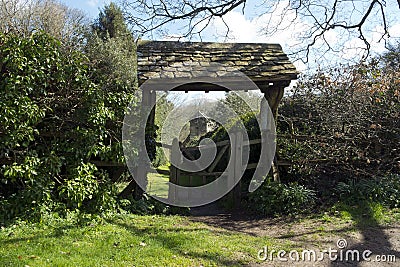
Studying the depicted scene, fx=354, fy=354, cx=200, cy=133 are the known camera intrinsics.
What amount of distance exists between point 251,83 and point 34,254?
16.2ft

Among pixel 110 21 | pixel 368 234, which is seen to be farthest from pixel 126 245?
pixel 110 21

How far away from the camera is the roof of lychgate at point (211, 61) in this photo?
268 inches

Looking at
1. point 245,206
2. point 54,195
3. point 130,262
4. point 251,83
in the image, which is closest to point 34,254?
point 130,262

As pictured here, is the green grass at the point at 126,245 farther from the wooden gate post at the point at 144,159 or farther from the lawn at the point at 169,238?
the wooden gate post at the point at 144,159

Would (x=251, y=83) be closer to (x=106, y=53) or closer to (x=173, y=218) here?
(x=173, y=218)

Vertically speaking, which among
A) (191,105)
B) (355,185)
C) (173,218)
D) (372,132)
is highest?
(191,105)

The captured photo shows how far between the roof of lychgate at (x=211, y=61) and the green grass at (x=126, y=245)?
2852mm

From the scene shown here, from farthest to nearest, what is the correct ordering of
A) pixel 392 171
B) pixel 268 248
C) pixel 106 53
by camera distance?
pixel 106 53 < pixel 392 171 < pixel 268 248

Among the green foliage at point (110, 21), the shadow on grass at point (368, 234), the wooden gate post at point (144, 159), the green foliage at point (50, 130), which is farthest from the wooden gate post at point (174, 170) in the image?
the green foliage at point (110, 21)

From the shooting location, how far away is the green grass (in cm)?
380

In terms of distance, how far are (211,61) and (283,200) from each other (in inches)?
124

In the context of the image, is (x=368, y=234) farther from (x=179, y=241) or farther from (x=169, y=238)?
(x=169, y=238)

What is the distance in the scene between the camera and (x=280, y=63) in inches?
288

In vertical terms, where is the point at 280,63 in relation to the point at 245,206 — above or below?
above
